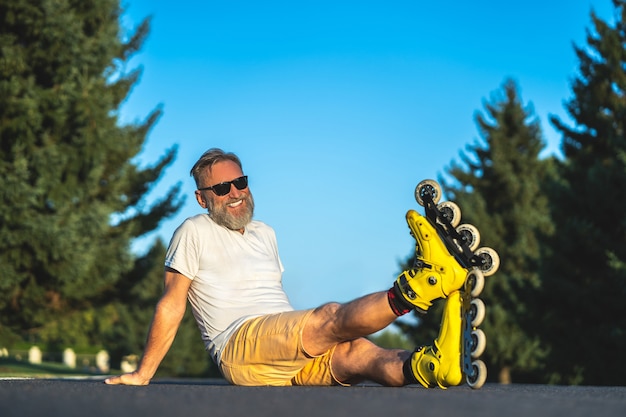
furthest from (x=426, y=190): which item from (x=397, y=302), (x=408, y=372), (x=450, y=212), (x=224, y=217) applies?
(x=224, y=217)

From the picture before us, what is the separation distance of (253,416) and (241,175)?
260cm

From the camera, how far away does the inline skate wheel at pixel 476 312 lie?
3.58 metres

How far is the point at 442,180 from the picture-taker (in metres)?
32.1

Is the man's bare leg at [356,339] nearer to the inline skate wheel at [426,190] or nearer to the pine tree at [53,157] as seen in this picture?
the inline skate wheel at [426,190]

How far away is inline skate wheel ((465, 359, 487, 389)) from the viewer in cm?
353

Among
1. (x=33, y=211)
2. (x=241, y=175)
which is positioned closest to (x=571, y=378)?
(x=33, y=211)

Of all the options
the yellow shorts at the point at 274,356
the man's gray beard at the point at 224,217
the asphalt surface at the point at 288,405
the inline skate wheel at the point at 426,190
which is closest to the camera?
the asphalt surface at the point at 288,405

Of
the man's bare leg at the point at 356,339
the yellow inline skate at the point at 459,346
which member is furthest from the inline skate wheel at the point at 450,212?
the man's bare leg at the point at 356,339

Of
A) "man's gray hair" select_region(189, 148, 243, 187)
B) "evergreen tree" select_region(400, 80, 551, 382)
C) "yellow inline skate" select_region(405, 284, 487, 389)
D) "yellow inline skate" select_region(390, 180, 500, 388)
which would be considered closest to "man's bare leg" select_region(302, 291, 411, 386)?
"yellow inline skate" select_region(390, 180, 500, 388)

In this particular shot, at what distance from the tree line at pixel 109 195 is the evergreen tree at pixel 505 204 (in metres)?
4.51

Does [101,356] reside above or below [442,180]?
below

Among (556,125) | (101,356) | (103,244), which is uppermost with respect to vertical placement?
(556,125)

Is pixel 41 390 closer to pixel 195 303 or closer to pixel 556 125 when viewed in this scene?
pixel 195 303

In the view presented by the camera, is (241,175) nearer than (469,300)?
No
